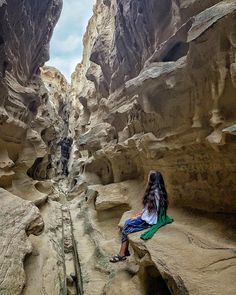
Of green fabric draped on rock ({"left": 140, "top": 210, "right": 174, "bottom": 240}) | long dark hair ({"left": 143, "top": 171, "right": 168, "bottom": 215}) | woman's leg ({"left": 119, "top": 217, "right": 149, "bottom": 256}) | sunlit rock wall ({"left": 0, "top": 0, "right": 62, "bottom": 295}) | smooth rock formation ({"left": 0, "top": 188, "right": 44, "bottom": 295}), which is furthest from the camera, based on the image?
long dark hair ({"left": 143, "top": 171, "right": 168, "bottom": 215})

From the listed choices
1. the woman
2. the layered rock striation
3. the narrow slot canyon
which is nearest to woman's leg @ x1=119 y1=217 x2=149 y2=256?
the woman

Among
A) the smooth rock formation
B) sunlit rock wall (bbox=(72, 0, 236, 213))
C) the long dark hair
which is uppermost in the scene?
sunlit rock wall (bbox=(72, 0, 236, 213))

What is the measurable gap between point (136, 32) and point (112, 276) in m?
11.1

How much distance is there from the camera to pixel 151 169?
8.47 metres

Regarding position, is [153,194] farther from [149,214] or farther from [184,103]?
[184,103]

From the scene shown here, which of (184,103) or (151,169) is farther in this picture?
(151,169)

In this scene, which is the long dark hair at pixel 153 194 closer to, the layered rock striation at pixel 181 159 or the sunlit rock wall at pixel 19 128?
the layered rock striation at pixel 181 159

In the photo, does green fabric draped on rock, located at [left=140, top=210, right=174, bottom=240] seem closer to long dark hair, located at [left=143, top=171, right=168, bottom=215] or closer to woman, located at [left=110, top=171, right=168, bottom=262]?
woman, located at [left=110, top=171, right=168, bottom=262]

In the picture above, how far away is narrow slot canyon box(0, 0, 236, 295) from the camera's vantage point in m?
4.42

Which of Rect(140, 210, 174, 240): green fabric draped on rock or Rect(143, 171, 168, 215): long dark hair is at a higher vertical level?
Rect(143, 171, 168, 215): long dark hair

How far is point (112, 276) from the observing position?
5445mm

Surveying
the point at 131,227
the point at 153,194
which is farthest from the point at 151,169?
the point at 131,227

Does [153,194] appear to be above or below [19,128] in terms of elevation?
below

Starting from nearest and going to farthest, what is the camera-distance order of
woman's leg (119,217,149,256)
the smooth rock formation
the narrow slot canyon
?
1. the smooth rock formation
2. the narrow slot canyon
3. woman's leg (119,217,149,256)
